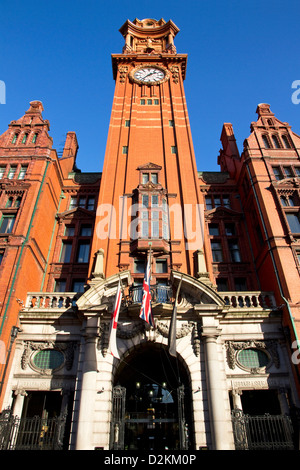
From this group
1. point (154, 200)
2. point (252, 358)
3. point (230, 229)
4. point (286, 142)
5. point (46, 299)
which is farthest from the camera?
point (286, 142)

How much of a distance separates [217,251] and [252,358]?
1069 centimetres

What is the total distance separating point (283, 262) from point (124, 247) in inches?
418

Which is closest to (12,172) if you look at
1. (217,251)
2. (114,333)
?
(114,333)

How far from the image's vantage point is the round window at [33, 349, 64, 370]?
18.7 m

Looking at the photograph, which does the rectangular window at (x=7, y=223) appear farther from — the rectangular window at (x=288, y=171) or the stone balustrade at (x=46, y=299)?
the rectangular window at (x=288, y=171)

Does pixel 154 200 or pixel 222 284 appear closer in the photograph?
pixel 154 200

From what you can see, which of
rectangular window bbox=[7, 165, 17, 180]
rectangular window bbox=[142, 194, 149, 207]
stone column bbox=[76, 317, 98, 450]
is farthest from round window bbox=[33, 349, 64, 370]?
rectangular window bbox=[7, 165, 17, 180]

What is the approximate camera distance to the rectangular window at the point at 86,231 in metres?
28.5

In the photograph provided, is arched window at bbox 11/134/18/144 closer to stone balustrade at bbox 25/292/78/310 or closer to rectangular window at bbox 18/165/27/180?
rectangular window at bbox 18/165/27/180

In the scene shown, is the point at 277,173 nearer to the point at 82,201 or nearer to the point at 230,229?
the point at 230,229

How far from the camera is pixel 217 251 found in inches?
1094

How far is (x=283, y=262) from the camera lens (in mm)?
20922
